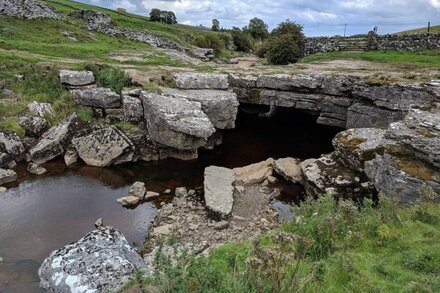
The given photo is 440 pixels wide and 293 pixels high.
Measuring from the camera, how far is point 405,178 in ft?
37.8

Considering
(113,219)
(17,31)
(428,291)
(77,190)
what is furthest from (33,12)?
(428,291)

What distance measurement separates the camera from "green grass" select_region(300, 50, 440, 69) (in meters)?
24.2

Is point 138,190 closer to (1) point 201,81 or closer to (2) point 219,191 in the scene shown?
(2) point 219,191

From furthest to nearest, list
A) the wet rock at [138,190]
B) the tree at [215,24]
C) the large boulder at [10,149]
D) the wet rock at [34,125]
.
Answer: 1. the tree at [215,24]
2. the wet rock at [34,125]
3. the large boulder at [10,149]
4. the wet rock at [138,190]

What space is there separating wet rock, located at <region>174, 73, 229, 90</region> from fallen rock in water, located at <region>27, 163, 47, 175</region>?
8.38 meters

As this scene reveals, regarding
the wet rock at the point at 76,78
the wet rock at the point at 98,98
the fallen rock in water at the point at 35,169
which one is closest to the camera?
the fallen rock in water at the point at 35,169

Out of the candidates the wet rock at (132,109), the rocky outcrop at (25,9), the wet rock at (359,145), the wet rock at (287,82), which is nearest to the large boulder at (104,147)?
the wet rock at (132,109)

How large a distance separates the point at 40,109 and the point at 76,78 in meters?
2.65

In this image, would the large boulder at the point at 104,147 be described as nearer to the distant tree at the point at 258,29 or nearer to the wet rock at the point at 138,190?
the wet rock at the point at 138,190

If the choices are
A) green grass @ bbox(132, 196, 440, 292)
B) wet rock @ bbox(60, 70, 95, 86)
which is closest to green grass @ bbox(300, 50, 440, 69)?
wet rock @ bbox(60, 70, 95, 86)

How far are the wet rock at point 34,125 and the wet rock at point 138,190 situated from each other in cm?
671

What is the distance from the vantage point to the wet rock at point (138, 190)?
50.3ft

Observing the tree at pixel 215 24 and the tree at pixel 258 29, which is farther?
the tree at pixel 215 24

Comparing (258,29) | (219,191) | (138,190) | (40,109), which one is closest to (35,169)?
(40,109)
